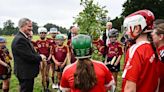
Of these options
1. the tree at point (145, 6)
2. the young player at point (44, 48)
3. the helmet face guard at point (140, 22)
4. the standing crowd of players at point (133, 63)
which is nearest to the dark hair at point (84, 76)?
the standing crowd of players at point (133, 63)

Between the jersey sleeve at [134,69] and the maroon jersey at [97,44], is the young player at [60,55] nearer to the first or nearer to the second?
the maroon jersey at [97,44]

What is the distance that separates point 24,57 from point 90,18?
2.86 m

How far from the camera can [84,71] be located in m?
4.21

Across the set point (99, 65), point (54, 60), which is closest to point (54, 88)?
point (54, 60)

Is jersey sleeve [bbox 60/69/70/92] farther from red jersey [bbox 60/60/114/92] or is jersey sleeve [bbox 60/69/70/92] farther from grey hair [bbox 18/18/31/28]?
grey hair [bbox 18/18/31/28]

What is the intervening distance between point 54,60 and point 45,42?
0.73 m

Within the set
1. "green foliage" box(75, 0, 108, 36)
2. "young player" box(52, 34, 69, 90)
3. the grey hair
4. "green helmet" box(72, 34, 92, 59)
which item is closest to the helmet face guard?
"green helmet" box(72, 34, 92, 59)

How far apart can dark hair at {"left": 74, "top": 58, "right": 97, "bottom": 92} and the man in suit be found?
136 inches

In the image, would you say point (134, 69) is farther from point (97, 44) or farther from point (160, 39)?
point (97, 44)

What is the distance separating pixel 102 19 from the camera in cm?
997

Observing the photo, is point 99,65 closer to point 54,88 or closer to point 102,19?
point 102,19

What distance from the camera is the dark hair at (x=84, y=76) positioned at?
13.8ft

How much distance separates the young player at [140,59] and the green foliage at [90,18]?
566 cm

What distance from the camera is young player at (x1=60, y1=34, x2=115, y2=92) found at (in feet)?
13.8
